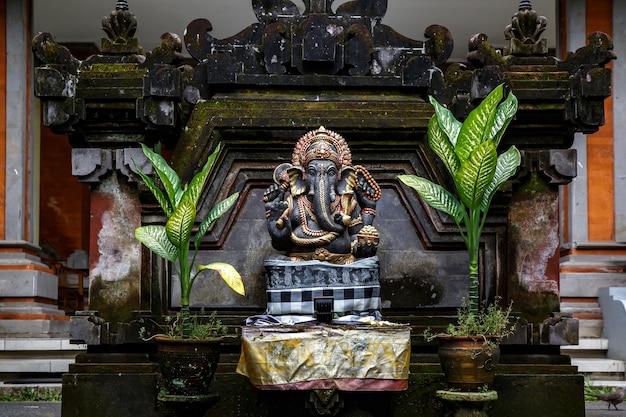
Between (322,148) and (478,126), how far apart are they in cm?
132

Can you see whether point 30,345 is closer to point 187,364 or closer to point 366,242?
point 187,364

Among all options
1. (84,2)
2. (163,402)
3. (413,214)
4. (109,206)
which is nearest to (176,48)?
(109,206)

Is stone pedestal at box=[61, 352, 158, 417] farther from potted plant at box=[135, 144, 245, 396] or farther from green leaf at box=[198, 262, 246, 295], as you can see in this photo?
green leaf at box=[198, 262, 246, 295]

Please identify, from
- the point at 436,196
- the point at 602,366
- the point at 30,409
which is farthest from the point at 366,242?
the point at 602,366

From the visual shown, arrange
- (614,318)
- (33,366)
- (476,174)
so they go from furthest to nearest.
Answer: (614,318)
(33,366)
(476,174)

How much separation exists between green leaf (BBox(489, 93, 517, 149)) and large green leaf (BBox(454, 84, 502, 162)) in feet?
0.74

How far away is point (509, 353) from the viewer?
33.1ft

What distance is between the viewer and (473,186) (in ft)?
30.1

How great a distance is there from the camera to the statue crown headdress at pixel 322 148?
9.62 metres

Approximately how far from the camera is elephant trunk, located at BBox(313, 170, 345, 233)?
9531 mm

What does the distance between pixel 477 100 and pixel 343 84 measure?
123 centimetres

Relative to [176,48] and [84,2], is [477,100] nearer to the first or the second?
[176,48]

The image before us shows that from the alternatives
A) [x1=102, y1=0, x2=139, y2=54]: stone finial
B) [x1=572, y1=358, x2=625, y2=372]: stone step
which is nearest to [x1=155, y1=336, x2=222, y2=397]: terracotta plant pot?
[x1=102, y1=0, x2=139, y2=54]: stone finial

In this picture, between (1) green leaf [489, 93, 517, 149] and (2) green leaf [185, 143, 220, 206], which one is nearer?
(2) green leaf [185, 143, 220, 206]
